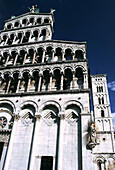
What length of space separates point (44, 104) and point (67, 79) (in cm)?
468

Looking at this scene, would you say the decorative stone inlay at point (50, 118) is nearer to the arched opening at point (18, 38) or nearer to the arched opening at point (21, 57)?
the arched opening at point (21, 57)

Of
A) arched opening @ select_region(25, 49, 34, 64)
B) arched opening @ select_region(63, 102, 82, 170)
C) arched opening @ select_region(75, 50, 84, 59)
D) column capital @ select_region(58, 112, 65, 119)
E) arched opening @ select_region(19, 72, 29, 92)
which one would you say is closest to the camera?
Result: arched opening @ select_region(63, 102, 82, 170)

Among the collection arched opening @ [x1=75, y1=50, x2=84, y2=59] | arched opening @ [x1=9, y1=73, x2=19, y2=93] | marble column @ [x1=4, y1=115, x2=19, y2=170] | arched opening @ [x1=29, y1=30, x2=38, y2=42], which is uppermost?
arched opening @ [x1=29, y1=30, x2=38, y2=42]

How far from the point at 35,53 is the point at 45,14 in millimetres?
10078

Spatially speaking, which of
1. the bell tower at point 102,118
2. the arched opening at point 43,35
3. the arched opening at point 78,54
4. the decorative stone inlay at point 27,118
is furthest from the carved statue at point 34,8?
the bell tower at point 102,118

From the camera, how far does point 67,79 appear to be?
19.6m

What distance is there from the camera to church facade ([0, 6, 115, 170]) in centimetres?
1431

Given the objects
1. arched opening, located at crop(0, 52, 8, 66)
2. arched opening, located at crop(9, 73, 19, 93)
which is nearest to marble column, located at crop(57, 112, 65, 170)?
arched opening, located at crop(9, 73, 19, 93)

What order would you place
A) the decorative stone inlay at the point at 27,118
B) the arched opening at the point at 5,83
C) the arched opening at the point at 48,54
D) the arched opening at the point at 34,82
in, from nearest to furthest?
1. the decorative stone inlay at the point at 27,118
2. the arched opening at the point at 34,82
3. the arched opening at the point at 5,83
4. the arched opening at the point at 48,54

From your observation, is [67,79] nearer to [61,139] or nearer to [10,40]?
[61,139]

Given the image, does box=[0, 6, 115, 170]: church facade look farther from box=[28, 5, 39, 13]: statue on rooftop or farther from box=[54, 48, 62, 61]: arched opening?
box=[28, 5, 39, 13]: statue on rooftop

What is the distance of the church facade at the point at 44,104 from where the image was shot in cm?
1431

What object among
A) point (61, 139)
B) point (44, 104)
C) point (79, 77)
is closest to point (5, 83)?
point (44, 104)

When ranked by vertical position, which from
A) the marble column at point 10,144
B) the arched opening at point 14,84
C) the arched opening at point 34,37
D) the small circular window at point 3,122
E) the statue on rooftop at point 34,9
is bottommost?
the marble column at point 10,144
